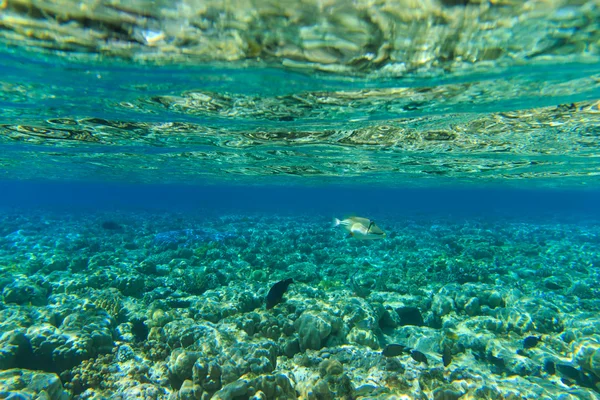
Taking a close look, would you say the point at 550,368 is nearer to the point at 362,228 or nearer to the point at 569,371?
the point at 569,371

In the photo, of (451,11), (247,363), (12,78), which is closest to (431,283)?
(247,363)

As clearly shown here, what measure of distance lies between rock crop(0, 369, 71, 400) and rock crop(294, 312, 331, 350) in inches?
172

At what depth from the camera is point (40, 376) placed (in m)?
4.95

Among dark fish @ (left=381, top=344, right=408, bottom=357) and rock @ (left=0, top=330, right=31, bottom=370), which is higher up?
dark fish @ (left=381, top=344, right=408, bottom=357)

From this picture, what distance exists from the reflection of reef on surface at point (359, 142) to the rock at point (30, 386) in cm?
958

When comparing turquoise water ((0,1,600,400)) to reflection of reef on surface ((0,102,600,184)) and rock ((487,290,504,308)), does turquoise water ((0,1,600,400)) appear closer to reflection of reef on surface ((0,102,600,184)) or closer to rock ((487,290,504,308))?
rock ((487,290,504,308))

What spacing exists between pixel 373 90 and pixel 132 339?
8969 mm

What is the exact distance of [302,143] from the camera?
50.5 feet

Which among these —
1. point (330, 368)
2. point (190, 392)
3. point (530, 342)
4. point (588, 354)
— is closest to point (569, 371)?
point (588, 354)

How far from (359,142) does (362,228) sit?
30.0 feet

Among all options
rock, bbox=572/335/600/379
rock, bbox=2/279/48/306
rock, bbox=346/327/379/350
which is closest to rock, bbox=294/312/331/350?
rock, bbox=346/327/379/350

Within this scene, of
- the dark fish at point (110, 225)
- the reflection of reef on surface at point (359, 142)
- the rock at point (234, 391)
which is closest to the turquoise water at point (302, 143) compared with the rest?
the rock at point (234, 391)

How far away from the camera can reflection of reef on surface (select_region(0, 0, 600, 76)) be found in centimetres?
512

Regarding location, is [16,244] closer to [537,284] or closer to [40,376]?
[40,376]
